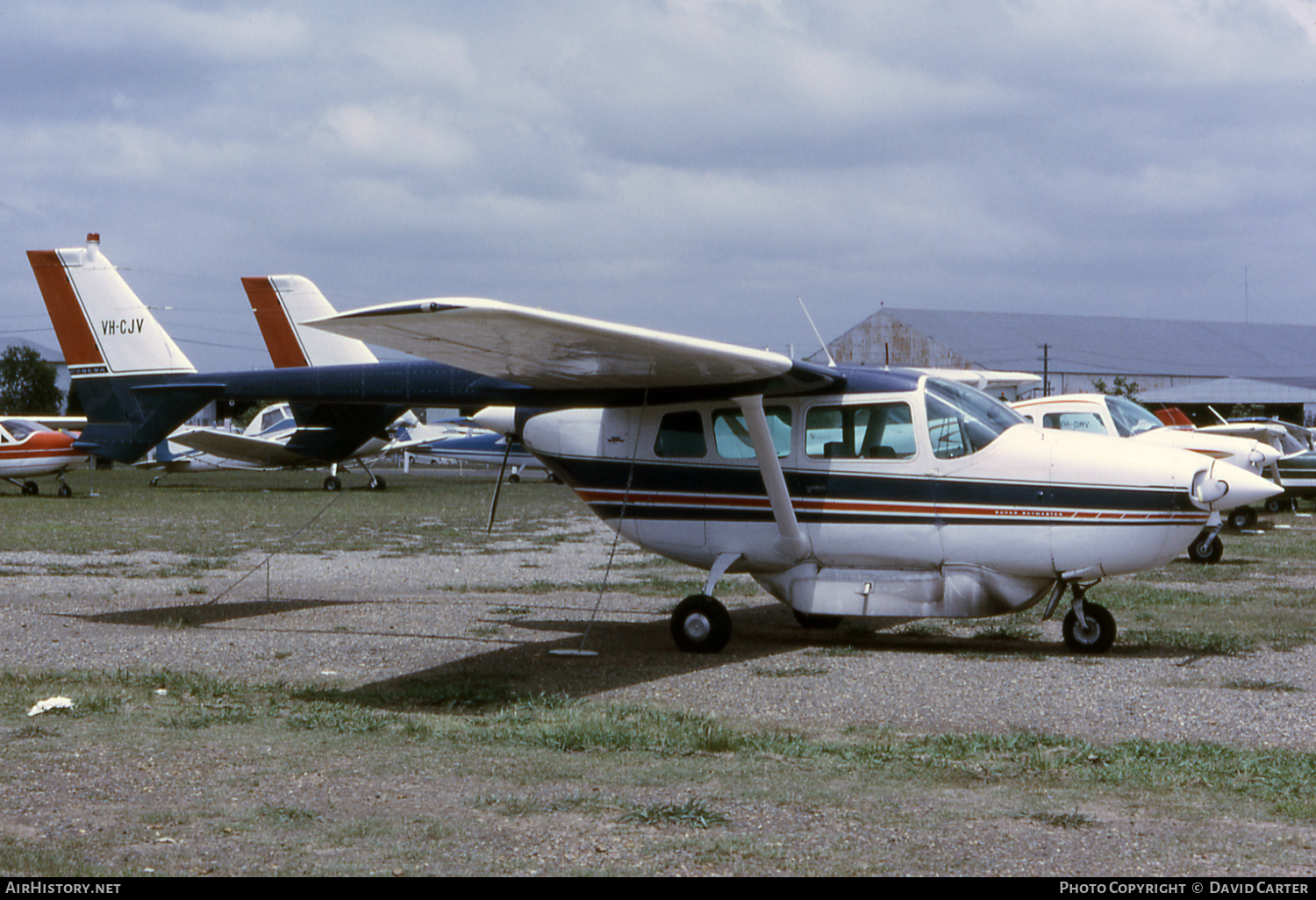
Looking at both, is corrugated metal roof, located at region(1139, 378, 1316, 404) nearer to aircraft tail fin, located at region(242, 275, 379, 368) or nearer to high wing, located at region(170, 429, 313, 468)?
high wing, located at region(170, 429, 313, 468)

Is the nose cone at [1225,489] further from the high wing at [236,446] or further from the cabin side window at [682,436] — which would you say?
the high wing at [236,446]

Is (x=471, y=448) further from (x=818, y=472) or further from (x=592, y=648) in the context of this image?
(x=818, y=472)

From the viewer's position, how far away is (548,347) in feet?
27.8

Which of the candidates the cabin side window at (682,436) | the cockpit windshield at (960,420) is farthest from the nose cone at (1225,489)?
the cabin side window at (682,436)

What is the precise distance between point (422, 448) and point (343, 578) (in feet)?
93.8

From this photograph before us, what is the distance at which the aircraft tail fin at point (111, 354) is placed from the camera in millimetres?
12359

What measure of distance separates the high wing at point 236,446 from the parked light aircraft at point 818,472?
96.5ft

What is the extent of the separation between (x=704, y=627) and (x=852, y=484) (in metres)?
1.73

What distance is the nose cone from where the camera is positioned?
877cm

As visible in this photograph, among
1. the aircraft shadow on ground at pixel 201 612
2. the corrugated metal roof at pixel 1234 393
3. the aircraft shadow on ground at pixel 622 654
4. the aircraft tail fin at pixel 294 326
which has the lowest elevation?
the aircraft shadow on ground at pixel 622 654

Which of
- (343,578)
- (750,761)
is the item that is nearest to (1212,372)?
(343,578)

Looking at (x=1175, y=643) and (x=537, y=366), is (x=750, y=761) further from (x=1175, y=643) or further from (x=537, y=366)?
(x=1175, y=643)

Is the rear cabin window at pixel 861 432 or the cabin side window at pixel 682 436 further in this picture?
the cabin side window at pixel 682 436

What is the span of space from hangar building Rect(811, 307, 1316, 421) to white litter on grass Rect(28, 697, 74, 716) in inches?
2568
